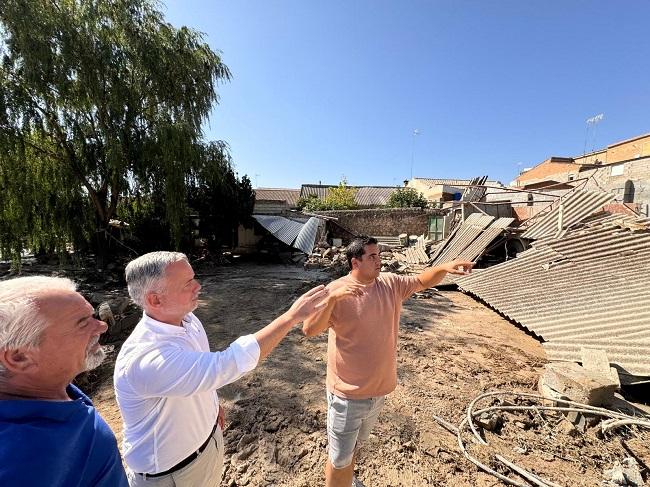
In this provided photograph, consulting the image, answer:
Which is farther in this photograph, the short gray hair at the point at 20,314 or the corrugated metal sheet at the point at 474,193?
the corrugated metal sheet at the point at 474,193

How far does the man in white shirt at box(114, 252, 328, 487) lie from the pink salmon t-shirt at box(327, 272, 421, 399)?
24.1 inches

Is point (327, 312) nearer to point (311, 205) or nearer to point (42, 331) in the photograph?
point (42, 331)

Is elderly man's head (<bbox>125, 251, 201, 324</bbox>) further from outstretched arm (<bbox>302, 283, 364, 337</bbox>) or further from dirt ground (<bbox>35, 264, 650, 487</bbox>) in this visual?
dirt ground (<bbox>35, 264, 650, 487</bbox>)

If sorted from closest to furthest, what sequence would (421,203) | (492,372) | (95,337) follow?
(95,337), (492,372), (421,203)

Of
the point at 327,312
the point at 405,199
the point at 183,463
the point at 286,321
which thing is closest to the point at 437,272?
the point at 327,312

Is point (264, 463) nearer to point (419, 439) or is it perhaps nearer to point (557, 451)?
point (419, 439)

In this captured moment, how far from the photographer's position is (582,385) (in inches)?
134

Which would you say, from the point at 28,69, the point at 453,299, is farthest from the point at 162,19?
the point at 453,299

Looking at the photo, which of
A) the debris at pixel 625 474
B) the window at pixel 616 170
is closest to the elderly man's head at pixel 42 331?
the debris at pixel 625 474

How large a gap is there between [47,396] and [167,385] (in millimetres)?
381

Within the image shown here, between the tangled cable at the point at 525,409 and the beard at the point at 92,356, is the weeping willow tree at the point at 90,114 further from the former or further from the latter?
the tangled cable at the point at 525,409

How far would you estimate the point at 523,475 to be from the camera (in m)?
2.59

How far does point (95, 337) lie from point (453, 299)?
8.77 metres

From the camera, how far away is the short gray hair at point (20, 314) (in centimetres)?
92
